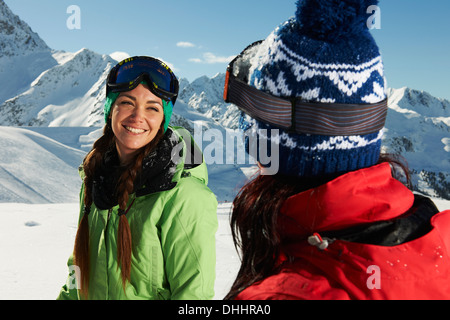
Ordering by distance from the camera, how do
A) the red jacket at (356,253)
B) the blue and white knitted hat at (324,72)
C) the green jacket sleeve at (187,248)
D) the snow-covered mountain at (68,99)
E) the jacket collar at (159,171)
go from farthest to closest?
1. the snow-covered mountain at (68,99)
2. the jacket collar at (159,171)
3. the green jacket sleeve at (187,248)
4. the blue and white knitted hat at (324,72)
5. the red jacket at (356,253)

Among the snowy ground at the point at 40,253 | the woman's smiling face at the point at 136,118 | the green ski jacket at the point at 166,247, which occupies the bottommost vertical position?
the snowy ground at the point at 40,253

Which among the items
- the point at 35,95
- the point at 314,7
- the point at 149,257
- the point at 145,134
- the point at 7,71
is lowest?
the point at 149,257

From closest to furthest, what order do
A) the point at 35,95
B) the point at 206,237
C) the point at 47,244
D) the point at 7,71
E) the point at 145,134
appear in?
the point at 206,237, the point at 145,134, the point at 47,244, the point at 35,95, the point at 7,71

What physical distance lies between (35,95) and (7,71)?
22.6 meters

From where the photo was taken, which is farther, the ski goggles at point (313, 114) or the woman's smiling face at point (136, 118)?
the woman's smiling face at point (136, 118)

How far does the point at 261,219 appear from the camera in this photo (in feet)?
3.57

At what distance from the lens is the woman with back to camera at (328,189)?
881mm

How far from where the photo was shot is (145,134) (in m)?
2.09

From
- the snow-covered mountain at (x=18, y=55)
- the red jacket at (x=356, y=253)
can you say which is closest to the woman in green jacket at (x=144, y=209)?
the red jacket at (x=356, y=253)

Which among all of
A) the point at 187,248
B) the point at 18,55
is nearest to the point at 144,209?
the point at 187,248

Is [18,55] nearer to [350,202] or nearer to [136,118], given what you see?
[136,118]

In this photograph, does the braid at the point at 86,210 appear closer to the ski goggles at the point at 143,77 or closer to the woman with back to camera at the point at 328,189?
the ski goggles at the point at 143,77

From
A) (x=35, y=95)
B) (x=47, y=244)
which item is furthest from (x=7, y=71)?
(x=47, y=244)

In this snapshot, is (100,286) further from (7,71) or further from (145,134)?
(7,71)
